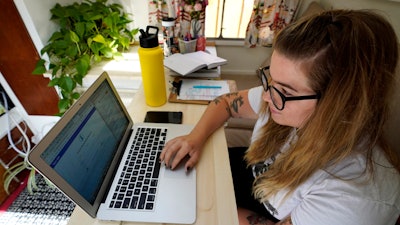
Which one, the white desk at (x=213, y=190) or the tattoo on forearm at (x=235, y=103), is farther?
the tattoo on forearm at (x=235, y=103)

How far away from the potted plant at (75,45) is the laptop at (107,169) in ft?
2.45

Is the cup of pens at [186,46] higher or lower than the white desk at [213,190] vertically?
higher

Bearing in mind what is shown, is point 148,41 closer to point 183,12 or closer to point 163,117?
point 163,117

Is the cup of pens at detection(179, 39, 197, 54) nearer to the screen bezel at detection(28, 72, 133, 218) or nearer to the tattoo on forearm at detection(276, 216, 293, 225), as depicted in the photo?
the screen bezel at detection(28, 72, 133, 218)

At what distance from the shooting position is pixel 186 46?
135 centimetres

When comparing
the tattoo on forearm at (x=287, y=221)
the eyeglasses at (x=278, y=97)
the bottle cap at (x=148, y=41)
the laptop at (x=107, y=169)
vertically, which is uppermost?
the bottle cap at (x=148, y=41)

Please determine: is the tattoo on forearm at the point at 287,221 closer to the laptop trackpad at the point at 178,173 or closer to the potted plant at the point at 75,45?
the laptop trackpad at the point at 178,173

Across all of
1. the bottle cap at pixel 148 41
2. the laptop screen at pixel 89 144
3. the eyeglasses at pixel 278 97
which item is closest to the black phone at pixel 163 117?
the laptop screen at pixel 89 144

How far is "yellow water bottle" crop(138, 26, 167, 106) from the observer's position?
0.78 meters

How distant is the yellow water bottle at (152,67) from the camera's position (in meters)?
0.78

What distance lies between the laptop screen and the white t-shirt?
1.77 feet

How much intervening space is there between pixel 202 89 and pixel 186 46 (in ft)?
1.52

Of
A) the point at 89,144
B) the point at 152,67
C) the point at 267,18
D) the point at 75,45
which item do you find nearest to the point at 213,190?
the point at 89,144

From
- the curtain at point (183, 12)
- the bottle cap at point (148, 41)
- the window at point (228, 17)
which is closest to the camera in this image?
the bottle cap at point (148, 41)
